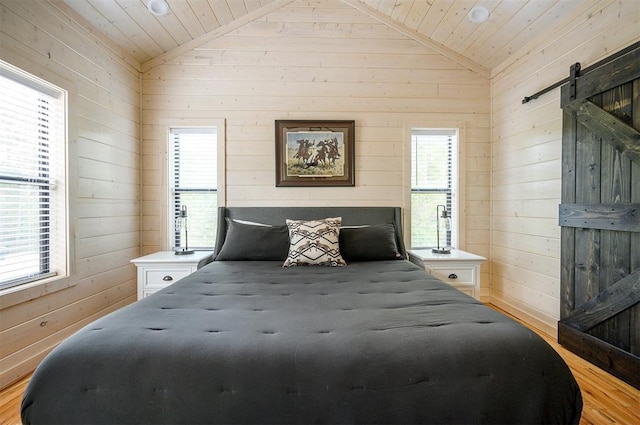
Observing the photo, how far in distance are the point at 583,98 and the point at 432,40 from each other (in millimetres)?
1648

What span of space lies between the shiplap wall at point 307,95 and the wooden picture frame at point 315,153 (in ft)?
0.28

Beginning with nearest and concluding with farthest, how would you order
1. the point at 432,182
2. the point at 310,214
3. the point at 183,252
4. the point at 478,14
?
the point at 478,14 < the point at 183,252 < the point at 310,214 < the point at 432,182

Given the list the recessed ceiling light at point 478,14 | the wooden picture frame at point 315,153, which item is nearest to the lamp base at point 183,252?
the wooden picture frame at point 315,153

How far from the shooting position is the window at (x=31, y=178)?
202 cm

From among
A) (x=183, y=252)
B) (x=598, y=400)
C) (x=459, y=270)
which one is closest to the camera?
(x=598, y=400)

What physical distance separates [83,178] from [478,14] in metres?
3.69

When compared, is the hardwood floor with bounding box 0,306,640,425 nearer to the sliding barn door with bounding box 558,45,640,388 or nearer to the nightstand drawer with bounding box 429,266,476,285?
the sliding barn door with bounding box 558,45,640,388

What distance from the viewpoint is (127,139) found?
3.15 meters

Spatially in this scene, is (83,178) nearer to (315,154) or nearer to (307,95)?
(315,154)

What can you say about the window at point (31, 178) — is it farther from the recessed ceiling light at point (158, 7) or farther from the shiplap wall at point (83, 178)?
the recessed ceiling light at point (158, 7)

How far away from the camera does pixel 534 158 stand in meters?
2.89

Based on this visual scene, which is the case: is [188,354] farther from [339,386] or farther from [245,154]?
[245,154]

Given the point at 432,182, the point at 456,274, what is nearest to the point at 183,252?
the point at 456,274

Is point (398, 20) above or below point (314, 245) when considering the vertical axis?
above
